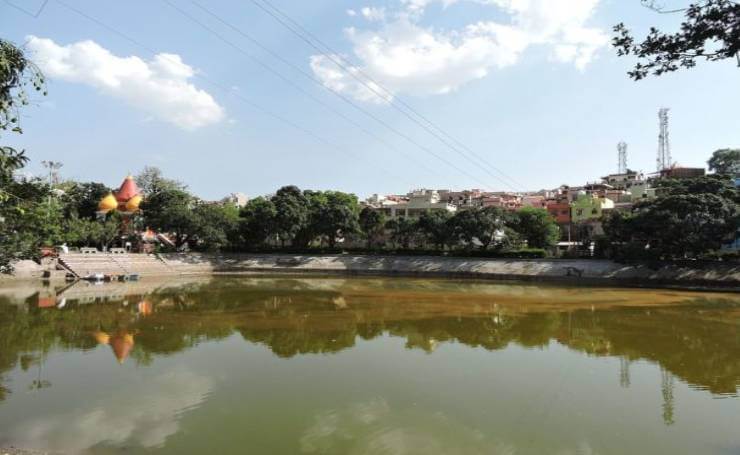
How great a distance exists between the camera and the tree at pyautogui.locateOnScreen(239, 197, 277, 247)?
172 ft

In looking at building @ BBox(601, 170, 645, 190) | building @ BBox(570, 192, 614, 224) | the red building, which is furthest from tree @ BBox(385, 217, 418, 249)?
building @ BBox(601, 170, 645, 190)

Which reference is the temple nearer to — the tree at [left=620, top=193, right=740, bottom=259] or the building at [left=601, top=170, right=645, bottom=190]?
the tree at [left=620, top=193, right=740, bottom=259]

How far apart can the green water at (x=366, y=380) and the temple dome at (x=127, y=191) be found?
3320 cm

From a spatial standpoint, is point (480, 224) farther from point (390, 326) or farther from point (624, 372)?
point (624, 372)

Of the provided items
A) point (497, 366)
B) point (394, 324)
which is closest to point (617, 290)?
point (394, 324)

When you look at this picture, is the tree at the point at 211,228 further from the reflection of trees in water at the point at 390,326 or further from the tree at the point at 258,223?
the reflection of trees in water at the point at 390,326

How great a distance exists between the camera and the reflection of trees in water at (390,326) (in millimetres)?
14477

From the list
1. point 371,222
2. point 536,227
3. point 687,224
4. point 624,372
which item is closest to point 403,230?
point 371,222

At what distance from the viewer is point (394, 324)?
19.5m

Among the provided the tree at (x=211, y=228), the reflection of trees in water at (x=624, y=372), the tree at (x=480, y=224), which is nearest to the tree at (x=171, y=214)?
the tree at (x=211, y=228)

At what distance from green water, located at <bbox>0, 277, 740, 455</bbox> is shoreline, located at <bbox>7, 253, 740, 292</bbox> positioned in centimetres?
1367

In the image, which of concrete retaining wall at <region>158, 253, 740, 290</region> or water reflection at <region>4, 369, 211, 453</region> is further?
concrete retaining wall at <region>158, 253, 740, 290</region>

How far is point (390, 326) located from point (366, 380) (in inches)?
304

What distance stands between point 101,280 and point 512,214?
3554cm
